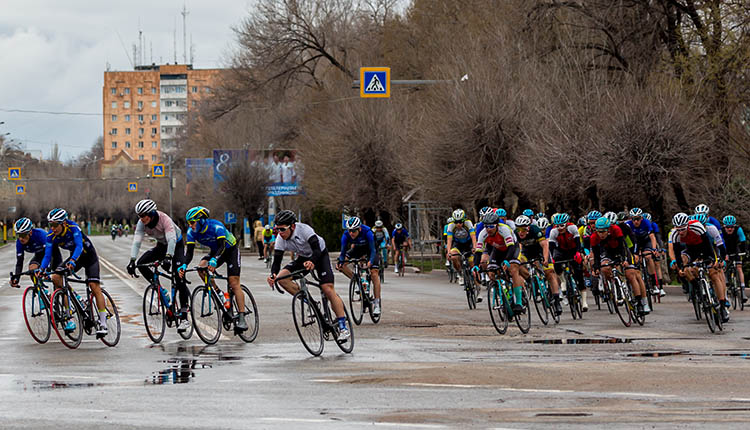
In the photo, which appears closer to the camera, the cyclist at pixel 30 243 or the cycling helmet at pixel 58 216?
the cycling helmet at pixel 58 216

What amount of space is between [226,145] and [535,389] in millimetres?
72816

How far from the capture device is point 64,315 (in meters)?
15.3

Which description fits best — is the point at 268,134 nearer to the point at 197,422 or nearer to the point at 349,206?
the point at 349,206

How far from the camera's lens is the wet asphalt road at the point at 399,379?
9016mm

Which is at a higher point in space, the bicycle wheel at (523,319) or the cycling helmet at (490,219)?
the cycling helmet at (490,219)

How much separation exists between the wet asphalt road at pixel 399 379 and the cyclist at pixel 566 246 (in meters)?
1.71

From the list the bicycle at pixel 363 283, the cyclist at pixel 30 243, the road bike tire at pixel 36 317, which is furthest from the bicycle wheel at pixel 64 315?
the bicycle at pixel 363 283

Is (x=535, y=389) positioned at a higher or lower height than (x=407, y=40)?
lower

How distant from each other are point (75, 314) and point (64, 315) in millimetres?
152

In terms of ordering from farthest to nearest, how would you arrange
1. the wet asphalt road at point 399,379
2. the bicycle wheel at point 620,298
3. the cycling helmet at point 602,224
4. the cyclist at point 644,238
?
the cyclist at point 644,238 < the cycling helmet at point 602,224 < the bicycle wheel at point 620,298 < the wet asphalt road at point 399,379

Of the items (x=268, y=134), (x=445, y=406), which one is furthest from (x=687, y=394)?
(x=268, y=134)

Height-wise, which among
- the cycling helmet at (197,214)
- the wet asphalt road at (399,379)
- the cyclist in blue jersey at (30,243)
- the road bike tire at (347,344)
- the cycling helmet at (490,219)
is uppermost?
the cycling helmet at (197,214)

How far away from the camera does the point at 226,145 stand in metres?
82.1

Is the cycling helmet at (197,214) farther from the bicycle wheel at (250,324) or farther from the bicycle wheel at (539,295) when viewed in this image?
the bicycle wheel at (539,295)
